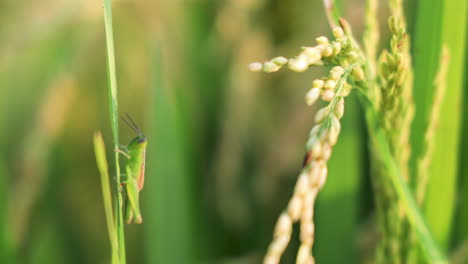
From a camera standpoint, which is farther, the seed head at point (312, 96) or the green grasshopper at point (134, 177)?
the green grasshopper at point (134, 177)

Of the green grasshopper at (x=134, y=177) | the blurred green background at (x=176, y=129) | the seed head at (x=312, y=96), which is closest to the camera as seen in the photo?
the seed head at (x=312, y=96)

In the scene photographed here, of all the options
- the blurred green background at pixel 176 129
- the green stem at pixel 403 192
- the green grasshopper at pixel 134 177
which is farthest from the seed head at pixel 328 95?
the blurred green background at pixel 176 129

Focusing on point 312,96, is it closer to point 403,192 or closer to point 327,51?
point 327,51

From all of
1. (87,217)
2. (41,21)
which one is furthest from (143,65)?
(87,217)

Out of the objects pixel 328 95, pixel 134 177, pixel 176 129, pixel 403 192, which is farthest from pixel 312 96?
pixel 176 129

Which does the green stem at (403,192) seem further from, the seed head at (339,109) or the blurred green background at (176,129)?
the blurred green background at (176,129)

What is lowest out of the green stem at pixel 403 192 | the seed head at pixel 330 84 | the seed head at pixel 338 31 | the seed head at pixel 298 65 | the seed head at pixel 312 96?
the green stem at pixel 403 192

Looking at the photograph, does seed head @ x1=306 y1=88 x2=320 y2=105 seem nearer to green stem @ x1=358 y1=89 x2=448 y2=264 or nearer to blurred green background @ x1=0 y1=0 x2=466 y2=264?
green stem @ x1=358 y1=89 x2=448 y2=264

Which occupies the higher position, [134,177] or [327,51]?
[327,51]
